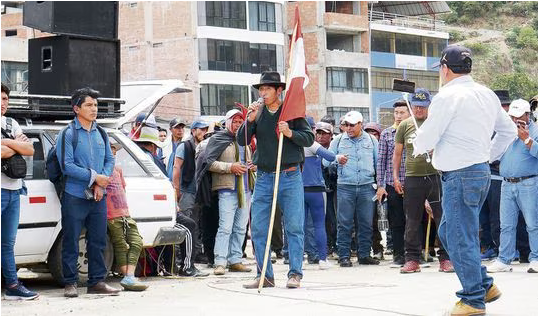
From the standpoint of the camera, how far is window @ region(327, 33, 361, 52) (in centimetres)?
6384

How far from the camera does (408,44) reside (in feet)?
221

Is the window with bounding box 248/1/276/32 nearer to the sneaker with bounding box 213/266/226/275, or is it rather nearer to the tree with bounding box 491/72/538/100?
the tree with bounding box 491/72/538/100

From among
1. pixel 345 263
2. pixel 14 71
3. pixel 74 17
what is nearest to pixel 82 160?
pixel 74 17

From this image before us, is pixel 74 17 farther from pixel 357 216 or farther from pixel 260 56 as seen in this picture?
pixel 260 56

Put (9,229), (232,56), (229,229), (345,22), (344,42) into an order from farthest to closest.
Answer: (344,42), (345,22), (232,56), (229,229), (9,229)

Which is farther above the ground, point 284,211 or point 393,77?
point 393,77

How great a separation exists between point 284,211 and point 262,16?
47.4m

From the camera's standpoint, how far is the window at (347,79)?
198 ft

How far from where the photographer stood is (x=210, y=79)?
53.3m

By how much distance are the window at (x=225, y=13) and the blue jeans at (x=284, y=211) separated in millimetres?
44952

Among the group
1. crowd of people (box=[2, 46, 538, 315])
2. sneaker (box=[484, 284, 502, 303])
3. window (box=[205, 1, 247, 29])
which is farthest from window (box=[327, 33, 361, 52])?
sneaker (box=[484, 284, 502, 303])

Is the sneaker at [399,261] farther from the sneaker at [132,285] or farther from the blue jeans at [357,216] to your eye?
the sneaker at [132,285]

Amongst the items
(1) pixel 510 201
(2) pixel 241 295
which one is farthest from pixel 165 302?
(1) pixel 510 201

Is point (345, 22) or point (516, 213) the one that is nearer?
point (516, 213)
